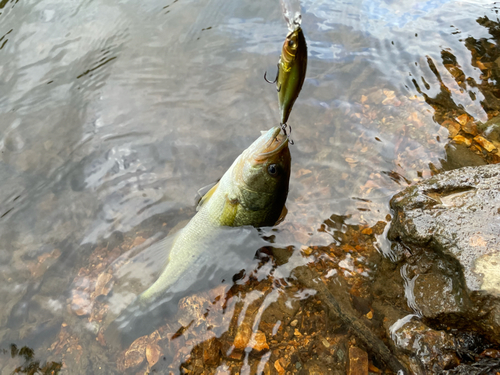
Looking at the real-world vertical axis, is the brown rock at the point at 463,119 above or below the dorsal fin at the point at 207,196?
below

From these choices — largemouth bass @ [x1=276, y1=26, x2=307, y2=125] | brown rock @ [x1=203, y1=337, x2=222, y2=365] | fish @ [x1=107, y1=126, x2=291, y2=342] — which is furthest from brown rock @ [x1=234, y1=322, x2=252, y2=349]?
largemouth bass @ [x1=276, y1=26, x2=307, y2=125]

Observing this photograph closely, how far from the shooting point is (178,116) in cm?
515

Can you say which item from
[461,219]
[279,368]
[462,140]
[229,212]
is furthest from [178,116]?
[462,140]

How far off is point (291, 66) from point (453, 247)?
2.37 metres

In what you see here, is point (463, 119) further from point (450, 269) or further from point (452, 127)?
point (450, 269)

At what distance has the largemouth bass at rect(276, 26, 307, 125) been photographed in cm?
232

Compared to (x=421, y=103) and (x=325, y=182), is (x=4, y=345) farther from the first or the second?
(x=421, y=103)

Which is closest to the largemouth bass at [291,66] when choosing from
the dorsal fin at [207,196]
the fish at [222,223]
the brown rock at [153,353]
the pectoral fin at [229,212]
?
the fish at [222,223]

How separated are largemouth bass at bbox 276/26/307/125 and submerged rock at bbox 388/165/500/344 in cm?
203

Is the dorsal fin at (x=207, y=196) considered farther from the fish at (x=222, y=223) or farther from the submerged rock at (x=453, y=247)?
the submerged rock at (x=453, y=247)

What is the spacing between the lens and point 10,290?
3.94 m

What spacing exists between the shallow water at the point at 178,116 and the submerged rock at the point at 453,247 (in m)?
0.50

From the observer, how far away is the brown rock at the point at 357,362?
3.44 metres

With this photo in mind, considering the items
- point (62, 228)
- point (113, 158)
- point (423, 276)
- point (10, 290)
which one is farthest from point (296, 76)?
point (10, 290)
